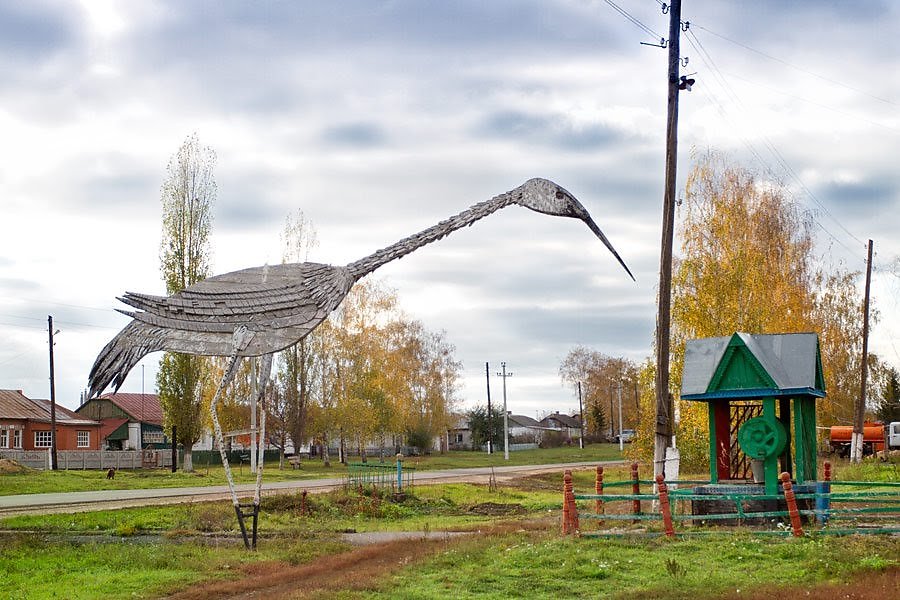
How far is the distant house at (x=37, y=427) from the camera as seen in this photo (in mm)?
55844

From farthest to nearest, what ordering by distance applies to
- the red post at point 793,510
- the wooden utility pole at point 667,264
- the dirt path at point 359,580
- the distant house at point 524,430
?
the distant house at point 524,430, the wooden utility pole at point 667,264, the red post at point 793,510, the dirt path at point 359,580

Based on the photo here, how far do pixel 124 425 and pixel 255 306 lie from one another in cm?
6120

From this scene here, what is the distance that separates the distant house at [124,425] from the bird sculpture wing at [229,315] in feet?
193

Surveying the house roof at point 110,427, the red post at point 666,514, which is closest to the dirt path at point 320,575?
the red post at point 666,514

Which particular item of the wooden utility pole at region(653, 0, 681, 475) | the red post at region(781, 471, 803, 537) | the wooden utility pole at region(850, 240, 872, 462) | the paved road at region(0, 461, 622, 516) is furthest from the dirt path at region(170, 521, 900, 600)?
the wooden utility pole at region(850, 240, 872, 462)

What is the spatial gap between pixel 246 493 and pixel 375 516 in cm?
739

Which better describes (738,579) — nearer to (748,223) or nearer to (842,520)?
(842,520)

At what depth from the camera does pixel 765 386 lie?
51.2 feet

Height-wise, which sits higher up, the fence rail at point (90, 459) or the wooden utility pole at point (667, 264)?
the wooden utility pole at point (667, 264)

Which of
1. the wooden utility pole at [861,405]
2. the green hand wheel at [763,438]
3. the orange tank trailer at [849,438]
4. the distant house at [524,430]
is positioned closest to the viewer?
the green hand wheel at [763,438]

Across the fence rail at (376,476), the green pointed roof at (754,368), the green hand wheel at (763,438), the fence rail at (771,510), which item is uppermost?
the green pointed roof at (754,368)

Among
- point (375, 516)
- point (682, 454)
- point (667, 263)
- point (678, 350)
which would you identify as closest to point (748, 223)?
point (678, 350)

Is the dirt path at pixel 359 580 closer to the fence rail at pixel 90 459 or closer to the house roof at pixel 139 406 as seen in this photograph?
the fence rail at pixel 90 459

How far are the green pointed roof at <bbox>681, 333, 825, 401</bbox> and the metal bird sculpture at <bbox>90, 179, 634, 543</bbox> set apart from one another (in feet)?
10.7
